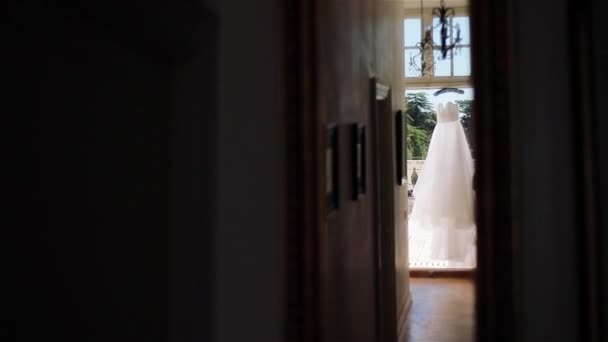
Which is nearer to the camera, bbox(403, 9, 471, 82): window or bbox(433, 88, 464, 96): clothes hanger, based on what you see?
bbox(433, 88, 464, 96): clothes hanger

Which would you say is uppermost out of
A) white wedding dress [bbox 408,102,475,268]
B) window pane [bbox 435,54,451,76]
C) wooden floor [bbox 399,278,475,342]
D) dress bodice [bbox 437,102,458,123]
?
window pane [bbox 435,54,451,76]

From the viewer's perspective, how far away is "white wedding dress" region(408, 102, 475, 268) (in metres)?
6.31

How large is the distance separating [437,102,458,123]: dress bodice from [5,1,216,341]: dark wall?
5559mm

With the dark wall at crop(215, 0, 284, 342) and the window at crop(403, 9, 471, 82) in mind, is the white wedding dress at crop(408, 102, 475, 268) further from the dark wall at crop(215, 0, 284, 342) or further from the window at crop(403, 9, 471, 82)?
the dark wall at crop(215, 0, 284, 342)

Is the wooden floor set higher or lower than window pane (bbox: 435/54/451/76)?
lower

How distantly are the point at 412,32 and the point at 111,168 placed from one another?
6457 mm

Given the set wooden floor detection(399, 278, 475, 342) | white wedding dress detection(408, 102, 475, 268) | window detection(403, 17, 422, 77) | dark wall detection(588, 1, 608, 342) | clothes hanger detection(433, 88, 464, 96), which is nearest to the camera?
dark wall detection(588, 1, 608, 342)

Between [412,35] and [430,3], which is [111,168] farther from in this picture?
[430,3]

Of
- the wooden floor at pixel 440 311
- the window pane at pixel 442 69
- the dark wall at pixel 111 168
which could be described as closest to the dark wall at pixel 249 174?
the dark wall at pixel 111 168

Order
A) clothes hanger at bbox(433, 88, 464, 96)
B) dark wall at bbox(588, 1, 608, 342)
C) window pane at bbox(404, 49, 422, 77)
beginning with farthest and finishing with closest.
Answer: window pane at bbox(404, 49, 422, 77) → clothes hanger at bbox(433, 88, 464, 96) → dark wall at bbox(588, 1, 608, 342)

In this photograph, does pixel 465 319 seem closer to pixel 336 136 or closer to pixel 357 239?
pixel 357 239

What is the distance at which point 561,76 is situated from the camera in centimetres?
159

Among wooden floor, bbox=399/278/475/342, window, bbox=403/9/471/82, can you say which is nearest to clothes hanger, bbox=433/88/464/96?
window, bbox=403/9/471/82

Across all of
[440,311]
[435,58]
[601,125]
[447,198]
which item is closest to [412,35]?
[435,58]
